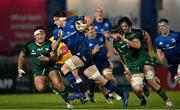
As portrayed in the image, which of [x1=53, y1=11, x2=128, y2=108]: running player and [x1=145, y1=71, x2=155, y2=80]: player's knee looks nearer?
[x1=53, y1=11, x2=128, y2=108]: running player

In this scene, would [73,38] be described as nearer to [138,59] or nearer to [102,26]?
[138,59]

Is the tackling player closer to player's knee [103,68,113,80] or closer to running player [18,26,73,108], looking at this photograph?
player's knee [103,68,113,80]

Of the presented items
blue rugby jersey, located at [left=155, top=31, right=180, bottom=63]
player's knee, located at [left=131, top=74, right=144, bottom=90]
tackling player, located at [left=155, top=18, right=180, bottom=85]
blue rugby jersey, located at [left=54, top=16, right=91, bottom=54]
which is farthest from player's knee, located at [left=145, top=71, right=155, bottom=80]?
blue rugby jersey, located at [left=54, top=16, right=91, bottom=54]

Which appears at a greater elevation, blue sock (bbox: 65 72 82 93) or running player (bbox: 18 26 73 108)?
running player (bbox: 18 26 73 108)

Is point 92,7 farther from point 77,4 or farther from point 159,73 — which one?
point 159,73

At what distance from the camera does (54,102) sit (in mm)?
26312

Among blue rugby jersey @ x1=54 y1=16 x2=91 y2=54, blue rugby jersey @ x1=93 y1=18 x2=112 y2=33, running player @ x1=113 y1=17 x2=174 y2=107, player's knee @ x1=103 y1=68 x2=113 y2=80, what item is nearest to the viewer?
running player @ x1=113 y1=17 x2=174 y2=107

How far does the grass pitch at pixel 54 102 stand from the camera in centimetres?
2347

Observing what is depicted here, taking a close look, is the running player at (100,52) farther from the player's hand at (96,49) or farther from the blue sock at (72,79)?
the blue sock at (72,79)

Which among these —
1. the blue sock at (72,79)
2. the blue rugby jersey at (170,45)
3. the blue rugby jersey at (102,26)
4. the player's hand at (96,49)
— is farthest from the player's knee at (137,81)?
the blue rugby jersey at (102,26)

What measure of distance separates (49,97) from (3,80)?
315cm

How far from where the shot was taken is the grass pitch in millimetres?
23469

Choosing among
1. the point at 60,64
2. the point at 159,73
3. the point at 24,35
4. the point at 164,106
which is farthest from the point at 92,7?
the point at 164,106

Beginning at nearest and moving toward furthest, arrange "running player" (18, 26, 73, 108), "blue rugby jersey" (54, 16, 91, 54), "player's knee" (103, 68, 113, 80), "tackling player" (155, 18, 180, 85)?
"blue rugby jersey" (54, 16, 91, 54) < "running player" (18, 26, 73, 108) < "tackling player" (155, 18, 180, 85) < "player's knee" (103, 68, 113, 80)
